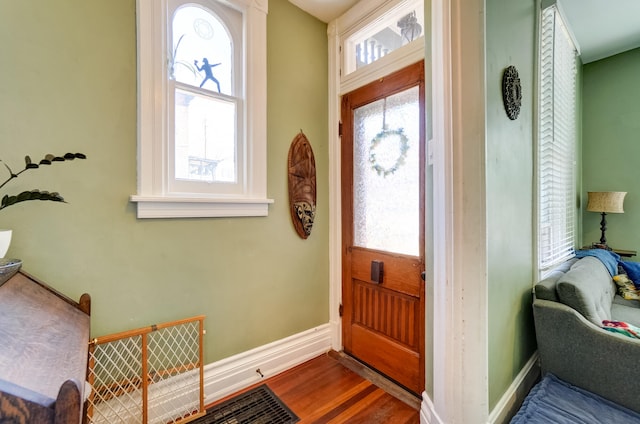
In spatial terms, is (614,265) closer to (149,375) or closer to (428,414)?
(428,414)

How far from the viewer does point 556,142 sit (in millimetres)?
2164

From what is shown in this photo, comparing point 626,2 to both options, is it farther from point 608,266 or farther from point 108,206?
point 108,206

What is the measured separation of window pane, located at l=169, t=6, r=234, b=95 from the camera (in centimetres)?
153

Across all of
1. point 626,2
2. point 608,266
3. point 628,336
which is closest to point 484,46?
point 628,336

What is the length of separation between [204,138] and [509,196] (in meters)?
1.76

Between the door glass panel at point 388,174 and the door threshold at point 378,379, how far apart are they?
2.88ft

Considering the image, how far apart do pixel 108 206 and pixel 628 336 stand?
8.68 feet

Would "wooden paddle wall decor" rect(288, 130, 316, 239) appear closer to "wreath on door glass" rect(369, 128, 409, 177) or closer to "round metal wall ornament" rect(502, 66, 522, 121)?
"wreath on door glass" rect(369, 128, 409, 177)

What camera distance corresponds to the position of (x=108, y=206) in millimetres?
1312

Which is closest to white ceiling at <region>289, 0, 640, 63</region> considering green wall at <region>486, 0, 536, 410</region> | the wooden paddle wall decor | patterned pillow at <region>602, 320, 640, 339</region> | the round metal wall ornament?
the wooden paddle wall decor

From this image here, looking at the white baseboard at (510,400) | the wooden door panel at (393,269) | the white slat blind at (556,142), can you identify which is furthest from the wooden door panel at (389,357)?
the white slat blind at (556,142)

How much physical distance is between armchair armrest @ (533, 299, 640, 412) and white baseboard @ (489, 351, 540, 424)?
156mm

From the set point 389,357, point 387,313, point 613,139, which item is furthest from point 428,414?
point 613,139

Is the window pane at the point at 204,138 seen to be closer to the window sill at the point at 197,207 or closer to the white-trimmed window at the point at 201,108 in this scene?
the white-trimmed window at the point at 201,108
